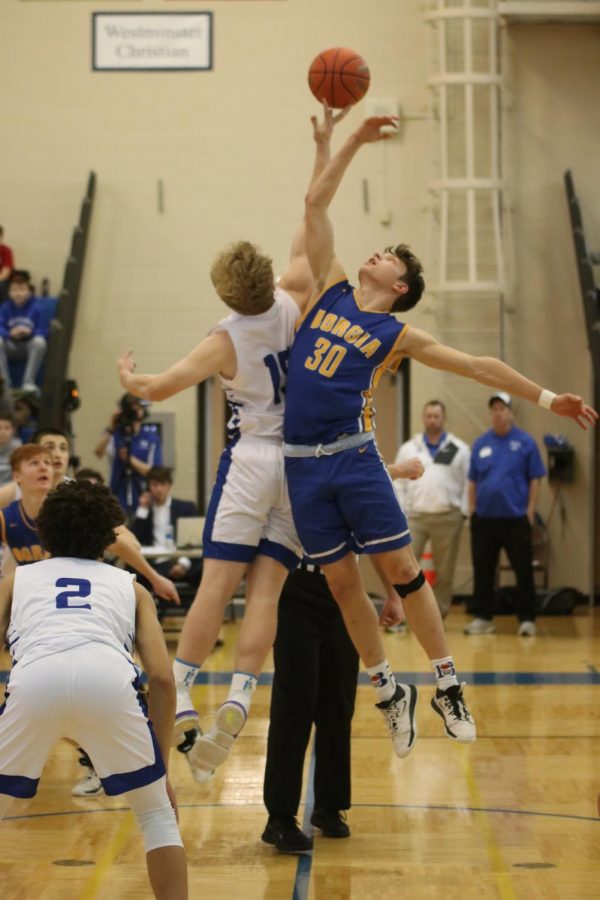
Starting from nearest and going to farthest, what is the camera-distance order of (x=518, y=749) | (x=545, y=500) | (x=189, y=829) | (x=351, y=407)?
1. (x=351, y=407)
2. (x=189, y=829)
3. (x=518, y=749)
4. (x=545, y=500)

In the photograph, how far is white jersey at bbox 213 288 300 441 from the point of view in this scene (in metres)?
4.91

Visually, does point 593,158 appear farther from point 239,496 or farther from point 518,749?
point 239,496

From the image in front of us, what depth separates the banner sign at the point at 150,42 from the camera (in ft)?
45.6

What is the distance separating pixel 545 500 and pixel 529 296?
217 centimetres

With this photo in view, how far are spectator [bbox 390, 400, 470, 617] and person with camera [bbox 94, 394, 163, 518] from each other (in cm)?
241

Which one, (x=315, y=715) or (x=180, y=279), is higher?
(x=180, y=279)

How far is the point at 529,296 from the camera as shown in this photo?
14000mm

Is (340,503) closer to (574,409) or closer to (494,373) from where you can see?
(494,373)

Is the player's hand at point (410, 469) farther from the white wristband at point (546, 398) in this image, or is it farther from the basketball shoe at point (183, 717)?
the basketball shoe at point (183, 717)

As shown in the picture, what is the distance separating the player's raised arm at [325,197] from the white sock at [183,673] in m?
1.54

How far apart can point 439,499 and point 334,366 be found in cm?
700

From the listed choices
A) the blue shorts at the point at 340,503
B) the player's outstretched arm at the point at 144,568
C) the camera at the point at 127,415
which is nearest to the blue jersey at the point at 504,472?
the camera at the point at 127,415

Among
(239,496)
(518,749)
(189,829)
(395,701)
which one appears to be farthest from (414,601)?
(518,749)

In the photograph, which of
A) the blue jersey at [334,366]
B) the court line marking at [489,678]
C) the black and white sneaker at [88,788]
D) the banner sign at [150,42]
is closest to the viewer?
the blue jersey at [334,366]
